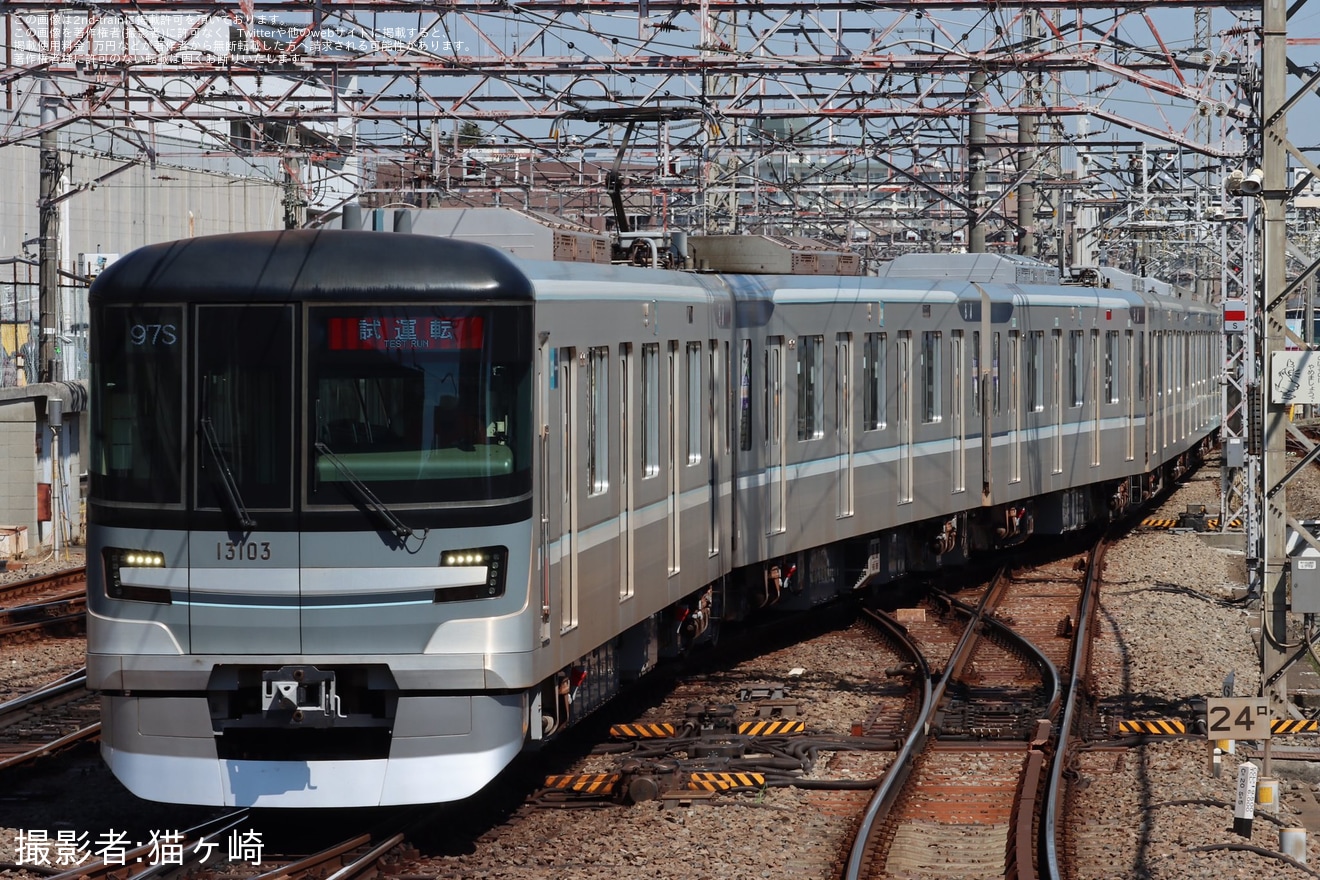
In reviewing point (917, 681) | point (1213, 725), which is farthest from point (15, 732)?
point (1213, 725)

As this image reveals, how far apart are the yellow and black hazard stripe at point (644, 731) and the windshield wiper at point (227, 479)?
3.21m

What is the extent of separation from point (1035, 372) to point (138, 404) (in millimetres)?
10998

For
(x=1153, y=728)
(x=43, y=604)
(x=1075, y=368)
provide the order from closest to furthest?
1. (x=1153, y=728)
2. (x=43, y=604)
3. (x=1075, y=368)

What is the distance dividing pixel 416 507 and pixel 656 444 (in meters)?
2.58

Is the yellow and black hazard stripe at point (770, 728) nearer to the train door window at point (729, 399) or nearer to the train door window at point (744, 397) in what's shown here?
the train door window at point (729, 399)

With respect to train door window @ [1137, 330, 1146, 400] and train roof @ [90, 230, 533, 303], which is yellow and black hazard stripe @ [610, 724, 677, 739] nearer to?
train roof @ [90, 230, 533, 303]

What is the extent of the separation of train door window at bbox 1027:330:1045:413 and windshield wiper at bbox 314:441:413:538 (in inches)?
412

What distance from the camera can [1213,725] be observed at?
26.5 feet

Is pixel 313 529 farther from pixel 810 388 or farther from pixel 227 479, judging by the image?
pixel 810 388

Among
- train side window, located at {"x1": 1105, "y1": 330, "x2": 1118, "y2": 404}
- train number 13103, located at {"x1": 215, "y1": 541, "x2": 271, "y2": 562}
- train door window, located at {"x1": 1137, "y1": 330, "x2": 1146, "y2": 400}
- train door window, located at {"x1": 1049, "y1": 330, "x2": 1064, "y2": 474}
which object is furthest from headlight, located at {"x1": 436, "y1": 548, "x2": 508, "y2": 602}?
train door window, located at {"x1": 1137, "y1": 330, "x2": 1146, "y2": 400}

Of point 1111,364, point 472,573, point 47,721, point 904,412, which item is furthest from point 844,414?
point 1111,364

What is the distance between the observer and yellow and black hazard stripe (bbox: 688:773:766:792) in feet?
28.5

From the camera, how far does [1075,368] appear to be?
59.2 ft

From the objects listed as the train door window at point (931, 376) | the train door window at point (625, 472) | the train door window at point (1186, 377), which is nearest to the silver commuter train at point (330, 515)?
the train door window at point (625, 472)
